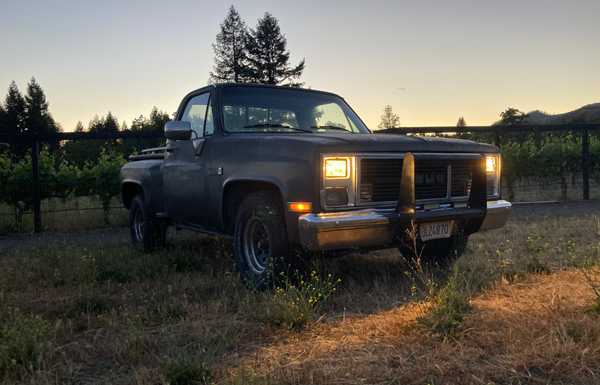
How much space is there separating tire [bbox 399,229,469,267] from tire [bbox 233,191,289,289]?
162 cm

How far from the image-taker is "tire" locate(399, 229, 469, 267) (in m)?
5.59

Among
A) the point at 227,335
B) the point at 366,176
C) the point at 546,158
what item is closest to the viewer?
the point at 227,335

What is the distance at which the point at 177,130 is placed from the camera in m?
5.35

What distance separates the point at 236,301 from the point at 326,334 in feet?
3.31

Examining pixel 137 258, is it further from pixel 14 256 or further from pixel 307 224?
pixel 307 224

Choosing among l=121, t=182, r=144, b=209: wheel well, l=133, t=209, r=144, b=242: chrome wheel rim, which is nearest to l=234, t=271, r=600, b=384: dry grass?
l=133, t=209, r=144, b=242: chrome wheel rim

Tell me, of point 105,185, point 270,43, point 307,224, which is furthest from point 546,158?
point 270,43

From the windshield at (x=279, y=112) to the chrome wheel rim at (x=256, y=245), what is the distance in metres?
1.03

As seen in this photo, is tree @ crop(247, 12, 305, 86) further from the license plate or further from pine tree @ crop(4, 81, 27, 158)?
the license plate

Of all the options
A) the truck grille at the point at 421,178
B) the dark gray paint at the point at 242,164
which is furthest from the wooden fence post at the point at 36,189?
the truck grille at the point at 421,178

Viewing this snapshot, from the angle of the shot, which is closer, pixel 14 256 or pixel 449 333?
pixel 449 333

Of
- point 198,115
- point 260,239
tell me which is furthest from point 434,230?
point 198,115

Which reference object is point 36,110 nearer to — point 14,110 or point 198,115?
point 14,110

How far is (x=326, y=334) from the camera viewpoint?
349cm
